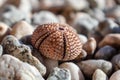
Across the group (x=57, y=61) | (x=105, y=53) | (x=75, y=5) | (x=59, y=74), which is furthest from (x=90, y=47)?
(x=75, y=5)

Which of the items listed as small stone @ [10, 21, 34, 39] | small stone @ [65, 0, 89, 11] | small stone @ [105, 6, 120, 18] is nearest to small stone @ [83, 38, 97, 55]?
small stone @ [10, 21, 34, 39]

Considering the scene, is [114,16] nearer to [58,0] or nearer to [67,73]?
[58,0]

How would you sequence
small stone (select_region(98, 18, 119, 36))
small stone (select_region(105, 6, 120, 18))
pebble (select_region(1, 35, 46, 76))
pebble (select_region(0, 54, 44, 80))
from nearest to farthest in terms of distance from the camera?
1. pebble (select_region(0, 54, 44, 80))
2. pebble (select_region(1, 35, 46, 76))
3. small stone (select_region(98, 18, 119, 36))
4. small stone (select_region(105, 6, 120, 18))

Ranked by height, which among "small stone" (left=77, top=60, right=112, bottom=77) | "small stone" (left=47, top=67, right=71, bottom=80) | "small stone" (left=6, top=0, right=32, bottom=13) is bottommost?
"small stone" (left=6, top=0, right=32, bottom=13)

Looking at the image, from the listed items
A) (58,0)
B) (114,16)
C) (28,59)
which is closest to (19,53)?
(28,59)

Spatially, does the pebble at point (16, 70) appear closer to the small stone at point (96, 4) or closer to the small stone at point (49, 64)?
the small stone at point (49, 64)

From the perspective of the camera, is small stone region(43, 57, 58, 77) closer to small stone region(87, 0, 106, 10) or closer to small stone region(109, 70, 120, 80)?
small stone region(109, 70, 120, 80)

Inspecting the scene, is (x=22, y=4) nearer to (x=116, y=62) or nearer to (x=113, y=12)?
(x=113, y=12)
